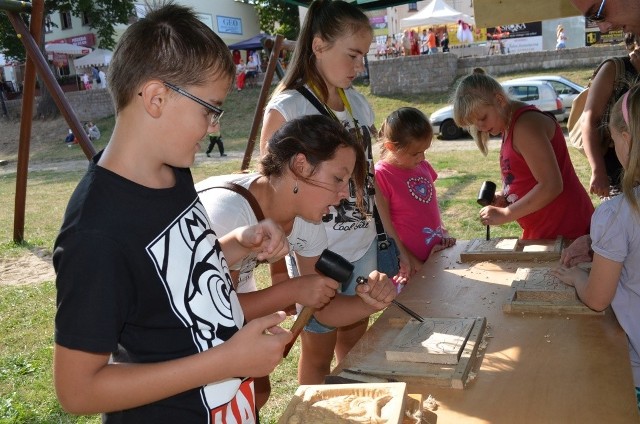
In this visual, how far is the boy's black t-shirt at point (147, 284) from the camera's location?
3.69 feet

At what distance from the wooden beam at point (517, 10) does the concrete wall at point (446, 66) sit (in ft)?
50.2

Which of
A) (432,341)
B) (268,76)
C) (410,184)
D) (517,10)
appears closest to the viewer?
(432,341)

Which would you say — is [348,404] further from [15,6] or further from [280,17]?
[280,17]

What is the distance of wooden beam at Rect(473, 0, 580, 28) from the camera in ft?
14.0

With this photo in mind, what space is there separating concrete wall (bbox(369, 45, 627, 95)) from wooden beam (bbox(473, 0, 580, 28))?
50.2 feet

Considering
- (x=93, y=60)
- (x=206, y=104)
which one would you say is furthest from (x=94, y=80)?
(x=206, y=104)

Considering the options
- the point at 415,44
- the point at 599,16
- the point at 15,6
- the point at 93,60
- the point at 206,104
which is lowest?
the point at 206,104

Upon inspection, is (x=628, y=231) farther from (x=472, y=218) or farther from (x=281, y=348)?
(x=472, y=218)

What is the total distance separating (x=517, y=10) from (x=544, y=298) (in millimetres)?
2841

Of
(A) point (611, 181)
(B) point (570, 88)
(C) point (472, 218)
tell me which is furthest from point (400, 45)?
(A) point (611, 181)

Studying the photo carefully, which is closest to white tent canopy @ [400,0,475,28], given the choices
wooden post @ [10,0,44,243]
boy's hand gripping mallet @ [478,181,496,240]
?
wooden post @ [10,0,44,243]

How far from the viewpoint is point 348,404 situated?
1.44 metres

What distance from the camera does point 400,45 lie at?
24.6m

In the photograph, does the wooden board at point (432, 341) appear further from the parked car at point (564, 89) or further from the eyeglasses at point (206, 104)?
the parked car at point (564, 89)
